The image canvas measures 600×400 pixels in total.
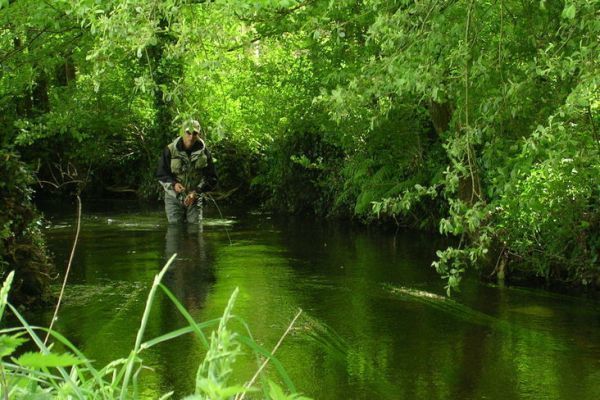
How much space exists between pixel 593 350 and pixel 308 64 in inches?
488

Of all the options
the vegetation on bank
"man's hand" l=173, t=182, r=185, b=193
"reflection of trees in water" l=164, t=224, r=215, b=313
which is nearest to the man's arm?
"man's hand" l=173, t=182, r=185, b=193

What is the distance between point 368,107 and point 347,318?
2.18 m

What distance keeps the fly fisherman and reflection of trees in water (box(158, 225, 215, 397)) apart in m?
0.87

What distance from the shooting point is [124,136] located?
29.9m

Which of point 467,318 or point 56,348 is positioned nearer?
point 56,348

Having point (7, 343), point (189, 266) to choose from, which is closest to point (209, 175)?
point (189, 266)

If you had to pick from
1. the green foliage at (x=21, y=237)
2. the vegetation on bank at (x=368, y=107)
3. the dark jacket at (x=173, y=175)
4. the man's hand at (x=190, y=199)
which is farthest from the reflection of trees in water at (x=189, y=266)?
the vegetation on bank at (x=368, y=107)

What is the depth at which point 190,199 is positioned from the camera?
626 inches

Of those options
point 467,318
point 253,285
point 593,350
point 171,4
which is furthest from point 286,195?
point 171,4

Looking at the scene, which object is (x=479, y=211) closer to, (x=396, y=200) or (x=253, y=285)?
(x=396, y=200)

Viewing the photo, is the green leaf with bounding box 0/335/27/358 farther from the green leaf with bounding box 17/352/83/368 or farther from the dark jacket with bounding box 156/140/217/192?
the dark jacket with bounding box 156/140/217/192

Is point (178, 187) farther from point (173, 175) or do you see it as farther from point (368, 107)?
point (368, 107)

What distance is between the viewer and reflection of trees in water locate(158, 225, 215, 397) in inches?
328

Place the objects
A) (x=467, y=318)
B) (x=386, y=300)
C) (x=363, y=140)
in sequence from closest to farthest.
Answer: (x=467, y=318) → (x=386, y=300) → (x=363, y=140)
